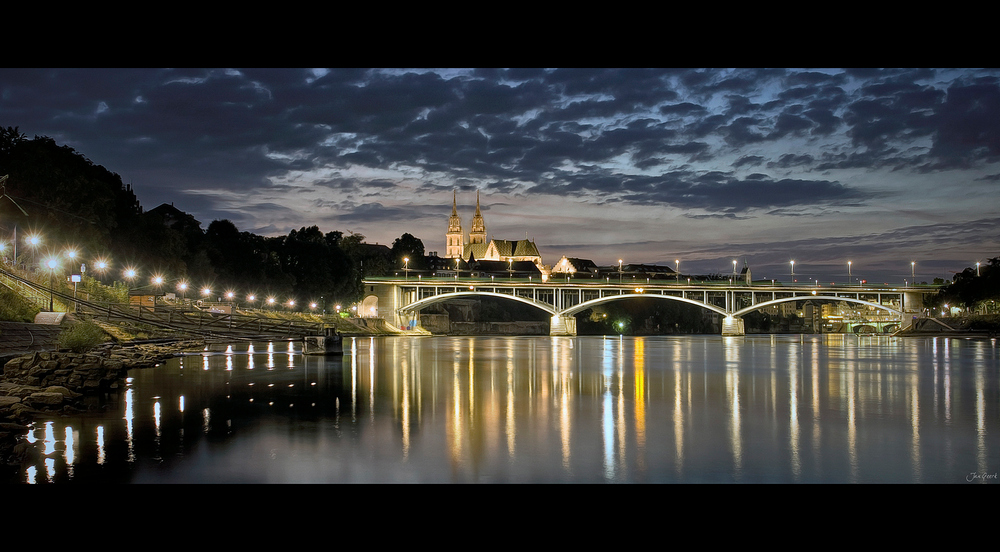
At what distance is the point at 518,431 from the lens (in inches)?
727

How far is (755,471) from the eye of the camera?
46.4 feet

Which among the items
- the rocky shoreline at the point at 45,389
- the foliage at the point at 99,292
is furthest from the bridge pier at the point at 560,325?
the rocky shoreline at the point at 45,389

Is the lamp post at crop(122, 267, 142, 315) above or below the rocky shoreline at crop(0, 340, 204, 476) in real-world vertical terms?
above

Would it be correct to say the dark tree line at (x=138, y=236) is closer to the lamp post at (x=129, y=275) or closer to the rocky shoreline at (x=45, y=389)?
the lamp post at (x=129, y=275)

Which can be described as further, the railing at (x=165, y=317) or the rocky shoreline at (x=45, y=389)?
the railing at (x=165, y=317)

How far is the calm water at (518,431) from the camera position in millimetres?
13805

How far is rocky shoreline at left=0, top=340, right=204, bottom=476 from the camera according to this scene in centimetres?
1508

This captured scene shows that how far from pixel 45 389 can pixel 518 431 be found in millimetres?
12228

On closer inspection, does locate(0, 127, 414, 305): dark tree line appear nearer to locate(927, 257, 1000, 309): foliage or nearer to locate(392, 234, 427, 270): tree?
locate(392, 234, 427, 270): tree

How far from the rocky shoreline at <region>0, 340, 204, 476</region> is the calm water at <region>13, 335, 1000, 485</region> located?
64cm

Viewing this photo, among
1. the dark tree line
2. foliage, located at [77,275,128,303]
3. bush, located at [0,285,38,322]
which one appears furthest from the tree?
bush, located at [0,285,38,322]

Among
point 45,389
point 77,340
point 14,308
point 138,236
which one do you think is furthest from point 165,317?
point 45,389

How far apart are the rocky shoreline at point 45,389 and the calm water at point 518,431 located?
639 mm
